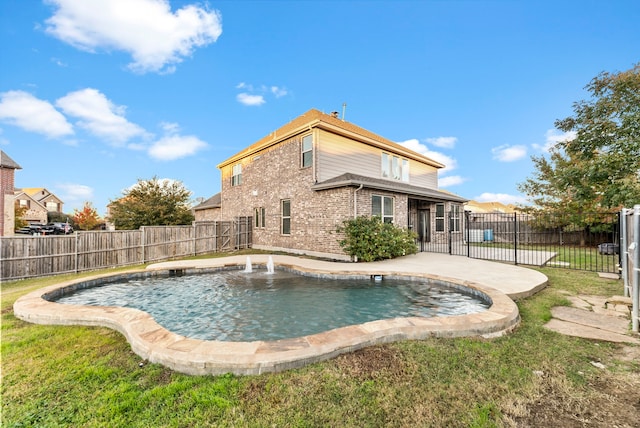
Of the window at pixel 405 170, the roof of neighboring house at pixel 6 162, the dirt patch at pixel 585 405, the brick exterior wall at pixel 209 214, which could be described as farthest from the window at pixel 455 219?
the roof of neighboring house at pixel 6 162

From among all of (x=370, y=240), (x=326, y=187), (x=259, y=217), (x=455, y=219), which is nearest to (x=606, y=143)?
(x=455, y=219)

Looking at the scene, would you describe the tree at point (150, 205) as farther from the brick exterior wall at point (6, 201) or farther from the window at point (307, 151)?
the window at point (307, 151)

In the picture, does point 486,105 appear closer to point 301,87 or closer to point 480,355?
point 301,87

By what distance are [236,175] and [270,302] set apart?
14.6 m

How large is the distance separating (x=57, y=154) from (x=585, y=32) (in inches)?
1086

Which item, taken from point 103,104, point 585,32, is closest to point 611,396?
point 585,32

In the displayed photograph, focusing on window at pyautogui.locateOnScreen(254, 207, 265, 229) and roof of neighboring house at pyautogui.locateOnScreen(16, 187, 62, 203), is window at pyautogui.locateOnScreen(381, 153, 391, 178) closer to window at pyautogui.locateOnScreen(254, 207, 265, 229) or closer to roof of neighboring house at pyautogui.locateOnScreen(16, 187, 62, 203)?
window at pyautogui.locateOnScreen(254, 207, 265, 229)

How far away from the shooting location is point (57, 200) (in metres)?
51.4

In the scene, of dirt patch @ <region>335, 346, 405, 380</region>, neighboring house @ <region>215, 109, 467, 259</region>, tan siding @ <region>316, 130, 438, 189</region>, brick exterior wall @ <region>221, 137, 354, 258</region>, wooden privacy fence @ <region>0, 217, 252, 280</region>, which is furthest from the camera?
tan siding @ <region>316, 130, 438, 189</region>

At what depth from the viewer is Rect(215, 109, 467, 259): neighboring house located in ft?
36.8

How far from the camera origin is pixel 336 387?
7.73 feet

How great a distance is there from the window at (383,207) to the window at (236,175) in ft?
33.5

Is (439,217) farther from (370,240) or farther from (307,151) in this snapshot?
(307,151)

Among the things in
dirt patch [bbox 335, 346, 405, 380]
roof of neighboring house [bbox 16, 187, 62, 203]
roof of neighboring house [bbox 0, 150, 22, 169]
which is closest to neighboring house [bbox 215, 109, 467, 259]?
dirt patch [bbox 335, 346, 405, 380]
